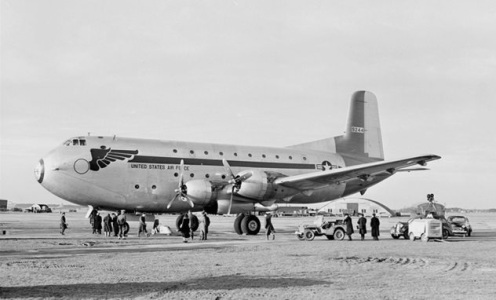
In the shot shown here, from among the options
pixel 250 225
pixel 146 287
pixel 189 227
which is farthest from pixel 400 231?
pixel 146 287

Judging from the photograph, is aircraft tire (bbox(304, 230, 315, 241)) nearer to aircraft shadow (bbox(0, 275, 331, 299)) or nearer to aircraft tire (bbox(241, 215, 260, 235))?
aircraft tire (bbox(241, 215, 260, 235))

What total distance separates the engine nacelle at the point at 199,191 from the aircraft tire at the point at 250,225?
2290 millimetres

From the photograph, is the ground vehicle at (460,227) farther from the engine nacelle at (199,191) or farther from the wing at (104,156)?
the wing at (104,156)

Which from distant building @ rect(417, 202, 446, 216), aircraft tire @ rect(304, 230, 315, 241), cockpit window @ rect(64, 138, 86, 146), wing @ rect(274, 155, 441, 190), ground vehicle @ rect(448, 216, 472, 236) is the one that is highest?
cockpit window @ rect(64, 138, 86, 146)

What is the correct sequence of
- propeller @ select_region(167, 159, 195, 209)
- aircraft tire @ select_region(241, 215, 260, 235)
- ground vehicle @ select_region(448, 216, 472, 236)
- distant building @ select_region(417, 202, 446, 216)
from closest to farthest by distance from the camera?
propeller @ select_region(167, 159, 195, 209)
aircraft tire @ select_region(241, 215, 260, 235)
ground vehicle @ select_region(448, 216, 472, 236)
distant building @ select_region(417, 202, 446, 216)

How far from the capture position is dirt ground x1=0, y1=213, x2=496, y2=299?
9.66 m

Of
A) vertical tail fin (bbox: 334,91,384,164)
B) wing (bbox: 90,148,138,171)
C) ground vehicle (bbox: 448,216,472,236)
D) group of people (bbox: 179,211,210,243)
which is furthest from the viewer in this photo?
vertical tail fin (bbox: 334,91,384,164)

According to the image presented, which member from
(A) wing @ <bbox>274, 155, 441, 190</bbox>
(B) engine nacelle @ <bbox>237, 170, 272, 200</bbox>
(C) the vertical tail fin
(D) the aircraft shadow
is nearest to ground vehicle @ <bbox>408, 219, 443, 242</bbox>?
(A) wing @ <bbox>274, 155, 441, 190</bbox>

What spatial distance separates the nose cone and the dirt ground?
6569mm

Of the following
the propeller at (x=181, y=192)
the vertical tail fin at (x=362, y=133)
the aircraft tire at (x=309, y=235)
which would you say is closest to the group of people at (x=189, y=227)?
the propeller at (x=181, y=192)

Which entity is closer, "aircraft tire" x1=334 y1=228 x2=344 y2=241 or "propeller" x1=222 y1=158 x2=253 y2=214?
"aircraft tire" x1=334 y1=228 x2=344 y2=241

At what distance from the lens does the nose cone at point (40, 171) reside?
25.0 meters

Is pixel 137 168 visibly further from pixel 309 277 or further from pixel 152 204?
pixel 309 277

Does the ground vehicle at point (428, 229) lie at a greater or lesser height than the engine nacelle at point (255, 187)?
lesser
